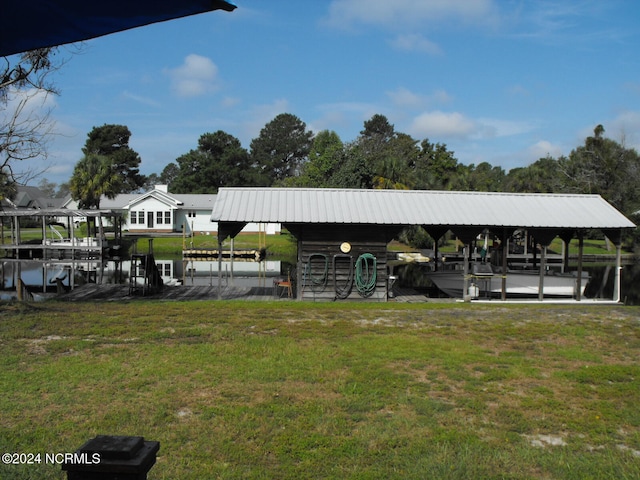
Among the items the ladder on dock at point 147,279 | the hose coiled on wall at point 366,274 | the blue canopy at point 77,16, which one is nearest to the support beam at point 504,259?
the hose coiled on wall at point 366,274

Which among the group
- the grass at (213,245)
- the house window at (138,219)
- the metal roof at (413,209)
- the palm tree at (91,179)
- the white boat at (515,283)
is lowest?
the white boat at (515,283)

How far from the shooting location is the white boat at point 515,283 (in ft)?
64.1

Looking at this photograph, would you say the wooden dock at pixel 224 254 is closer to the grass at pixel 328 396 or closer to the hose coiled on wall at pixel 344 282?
the hose coiled on wall at pixel 344 282

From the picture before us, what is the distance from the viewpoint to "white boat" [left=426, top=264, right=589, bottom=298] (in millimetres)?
19531

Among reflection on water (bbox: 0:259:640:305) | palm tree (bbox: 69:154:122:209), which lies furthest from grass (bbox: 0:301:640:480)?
palm tree (bbox: 69:154:122:209)

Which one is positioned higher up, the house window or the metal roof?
the house window

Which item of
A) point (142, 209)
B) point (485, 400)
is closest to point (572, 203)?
point (485, 400)

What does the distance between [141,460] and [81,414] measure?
15.4 ft

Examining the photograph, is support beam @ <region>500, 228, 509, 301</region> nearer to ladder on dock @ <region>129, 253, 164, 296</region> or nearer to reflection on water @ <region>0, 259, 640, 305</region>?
reflection on water @ <region>0, 259, 640, 305</region>

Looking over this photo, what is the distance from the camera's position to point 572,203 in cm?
1958

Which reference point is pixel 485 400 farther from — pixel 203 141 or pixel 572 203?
pixel 203 141

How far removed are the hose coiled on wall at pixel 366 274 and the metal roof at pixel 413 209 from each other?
1.29 metres

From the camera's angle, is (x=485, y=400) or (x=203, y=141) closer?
(x=485, y=400)

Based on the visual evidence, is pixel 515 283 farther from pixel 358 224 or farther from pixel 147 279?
pixel 147 279
